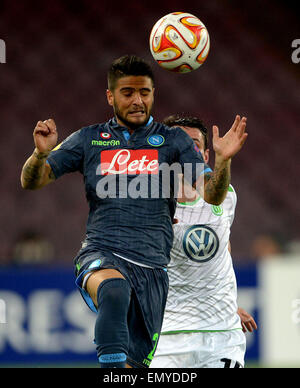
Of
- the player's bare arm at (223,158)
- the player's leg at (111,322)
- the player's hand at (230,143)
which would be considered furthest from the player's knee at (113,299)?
the player's hand at (230,143)

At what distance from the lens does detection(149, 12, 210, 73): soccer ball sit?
438 cm

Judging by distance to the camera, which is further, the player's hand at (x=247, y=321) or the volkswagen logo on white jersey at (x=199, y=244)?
the player's hand at (x=247, y=321)

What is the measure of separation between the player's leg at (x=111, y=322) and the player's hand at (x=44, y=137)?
76 cm

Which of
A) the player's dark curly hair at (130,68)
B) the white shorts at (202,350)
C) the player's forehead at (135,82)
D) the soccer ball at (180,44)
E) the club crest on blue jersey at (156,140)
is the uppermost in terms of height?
the soccer ball at (180,44)

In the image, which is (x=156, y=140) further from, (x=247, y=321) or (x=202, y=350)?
(x=247, y=321)

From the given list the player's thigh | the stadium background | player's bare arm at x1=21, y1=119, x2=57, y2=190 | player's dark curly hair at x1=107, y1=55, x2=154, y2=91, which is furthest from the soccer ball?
the stadium background

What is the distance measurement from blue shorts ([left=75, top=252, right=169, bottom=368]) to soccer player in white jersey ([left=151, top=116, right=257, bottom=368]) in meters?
0.78

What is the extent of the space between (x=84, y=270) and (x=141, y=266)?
299 millimetres

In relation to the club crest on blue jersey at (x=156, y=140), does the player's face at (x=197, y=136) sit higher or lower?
higher

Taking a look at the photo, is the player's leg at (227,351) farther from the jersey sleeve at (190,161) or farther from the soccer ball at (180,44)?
the soccer ball at (180,44)

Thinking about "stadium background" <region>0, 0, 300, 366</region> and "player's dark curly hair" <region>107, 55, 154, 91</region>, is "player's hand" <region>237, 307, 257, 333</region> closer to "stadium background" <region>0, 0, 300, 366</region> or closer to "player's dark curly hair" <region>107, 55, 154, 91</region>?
"player's dark curly hair" <region>107, 55, 154, 91</region>

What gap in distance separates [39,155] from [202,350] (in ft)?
5.39

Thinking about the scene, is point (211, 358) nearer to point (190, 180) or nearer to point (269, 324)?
point (190, 180)

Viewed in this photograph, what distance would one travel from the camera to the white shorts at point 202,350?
4562mm
